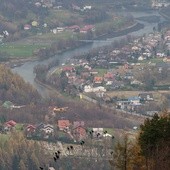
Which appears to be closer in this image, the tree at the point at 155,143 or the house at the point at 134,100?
the tree at the point at 155,143

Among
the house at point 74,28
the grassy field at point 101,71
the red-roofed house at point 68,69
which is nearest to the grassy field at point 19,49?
the red-roofed house at point 68,69

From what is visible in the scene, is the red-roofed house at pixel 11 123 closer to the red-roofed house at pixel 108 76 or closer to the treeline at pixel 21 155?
the treeline at pixel 21 155

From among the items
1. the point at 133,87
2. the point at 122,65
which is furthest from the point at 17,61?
the point at 133,87

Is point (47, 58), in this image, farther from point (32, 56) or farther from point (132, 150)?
point (132, 150)

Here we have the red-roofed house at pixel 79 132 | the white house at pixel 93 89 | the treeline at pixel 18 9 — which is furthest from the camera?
the treeline at pixel 18 9

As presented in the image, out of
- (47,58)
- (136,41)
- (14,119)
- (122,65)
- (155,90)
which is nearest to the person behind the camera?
(14,119)

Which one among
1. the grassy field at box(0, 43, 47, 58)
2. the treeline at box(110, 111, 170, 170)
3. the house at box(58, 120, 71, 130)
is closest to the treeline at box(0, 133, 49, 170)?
the house at box(58, 120, 71, 130)

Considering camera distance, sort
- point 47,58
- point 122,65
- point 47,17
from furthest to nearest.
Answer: point 47,17, point 47,58, point 122,65
